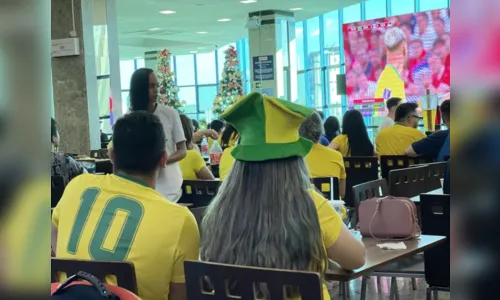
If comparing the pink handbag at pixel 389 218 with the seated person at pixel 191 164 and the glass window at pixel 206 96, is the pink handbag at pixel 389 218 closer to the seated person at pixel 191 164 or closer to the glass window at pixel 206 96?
the seated person at pixel 191 164

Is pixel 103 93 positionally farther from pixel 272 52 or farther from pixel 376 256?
pixel 376 256

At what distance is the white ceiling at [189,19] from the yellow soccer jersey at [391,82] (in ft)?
5.47

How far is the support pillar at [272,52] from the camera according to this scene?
43.0 feet

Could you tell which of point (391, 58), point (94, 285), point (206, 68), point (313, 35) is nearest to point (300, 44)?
point (313, 35)

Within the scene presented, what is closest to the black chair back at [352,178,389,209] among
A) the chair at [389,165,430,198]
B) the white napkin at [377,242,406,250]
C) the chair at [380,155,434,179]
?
the chair at [389,165,430,198]

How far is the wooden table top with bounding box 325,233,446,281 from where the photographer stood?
75.4 inches

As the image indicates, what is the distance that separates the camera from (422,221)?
2.68 m

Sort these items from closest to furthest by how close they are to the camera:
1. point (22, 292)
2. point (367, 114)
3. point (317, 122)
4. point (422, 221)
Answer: point (22, 292) < point (422, 221) < point (317, 122) < point (367, 114)

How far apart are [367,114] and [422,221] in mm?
9959

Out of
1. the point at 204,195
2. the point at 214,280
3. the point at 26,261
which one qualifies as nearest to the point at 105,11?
the point at 204,195

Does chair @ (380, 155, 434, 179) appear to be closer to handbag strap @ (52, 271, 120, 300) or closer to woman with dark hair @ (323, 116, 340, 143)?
woman with dark hair @ (323, 116, 340, 143)

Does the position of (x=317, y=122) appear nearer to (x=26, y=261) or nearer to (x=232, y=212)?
(x=232, y=212)

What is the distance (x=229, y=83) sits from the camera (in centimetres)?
1670

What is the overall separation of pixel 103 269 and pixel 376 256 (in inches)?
37.5
